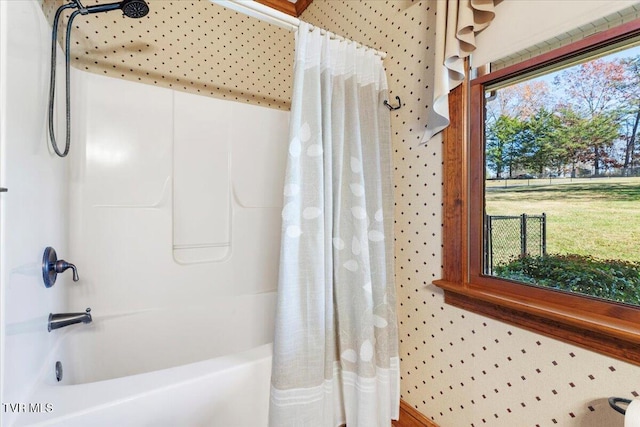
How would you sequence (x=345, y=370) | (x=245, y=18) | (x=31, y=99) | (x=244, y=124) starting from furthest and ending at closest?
(x=245, y=18) → (x=244, y=124) → (x=345, y=370) → (x=31, y=99)

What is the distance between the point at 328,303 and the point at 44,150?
49.0 inches

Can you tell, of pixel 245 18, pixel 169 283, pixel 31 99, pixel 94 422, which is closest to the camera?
pixel 94 422

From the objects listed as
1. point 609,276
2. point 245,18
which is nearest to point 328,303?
point 609,276

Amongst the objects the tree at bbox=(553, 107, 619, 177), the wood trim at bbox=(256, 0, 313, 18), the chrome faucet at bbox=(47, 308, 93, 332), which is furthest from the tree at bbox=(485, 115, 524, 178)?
the wood trim at bbox=(256, 0, 313, 18)

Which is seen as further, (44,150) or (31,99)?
(44,150)

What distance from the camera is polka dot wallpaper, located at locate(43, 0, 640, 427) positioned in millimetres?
871

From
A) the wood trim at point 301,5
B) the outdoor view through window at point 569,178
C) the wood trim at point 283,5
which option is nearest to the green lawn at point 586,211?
the outdoor view through window at point 569,178

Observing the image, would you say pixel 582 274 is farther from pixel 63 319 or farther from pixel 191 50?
pixel 191 50

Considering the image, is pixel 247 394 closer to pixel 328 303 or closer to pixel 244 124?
pixel 328 303

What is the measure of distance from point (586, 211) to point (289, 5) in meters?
2.47

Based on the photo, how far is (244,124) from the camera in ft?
6.10

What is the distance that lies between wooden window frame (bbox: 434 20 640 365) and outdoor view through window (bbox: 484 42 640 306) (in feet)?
0.11

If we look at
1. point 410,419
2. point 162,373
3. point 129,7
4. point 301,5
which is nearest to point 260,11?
point 129,7

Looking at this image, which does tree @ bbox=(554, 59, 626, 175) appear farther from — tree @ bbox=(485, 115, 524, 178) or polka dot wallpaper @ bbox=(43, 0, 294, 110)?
polka dot wallpaper @ bbox=(43, 0, 294, 110)
